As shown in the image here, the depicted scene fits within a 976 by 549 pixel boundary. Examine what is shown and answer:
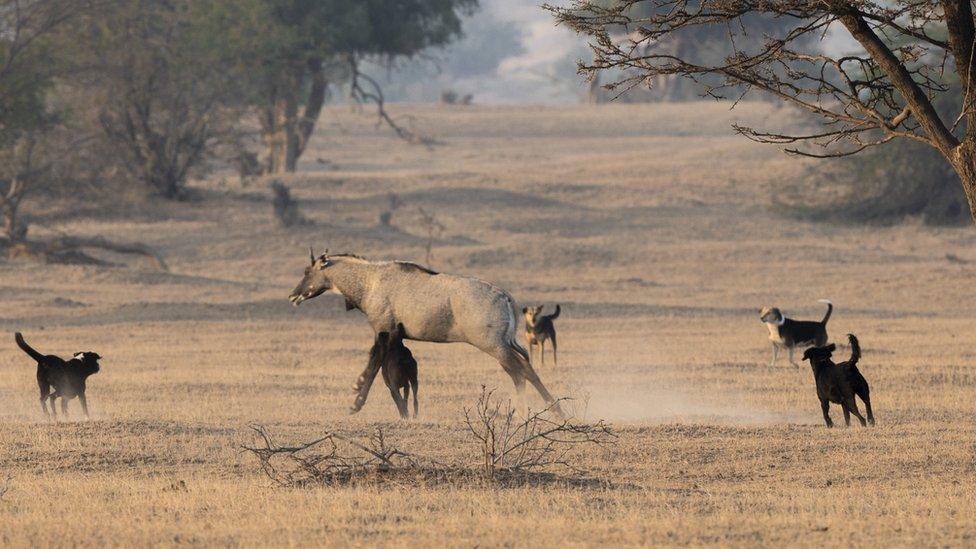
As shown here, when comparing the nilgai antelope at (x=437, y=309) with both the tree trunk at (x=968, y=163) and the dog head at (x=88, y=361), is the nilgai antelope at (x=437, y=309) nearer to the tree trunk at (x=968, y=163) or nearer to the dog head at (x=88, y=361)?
the dog head at (x=88, y=361)

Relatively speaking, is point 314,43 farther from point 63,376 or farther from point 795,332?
point 63,376

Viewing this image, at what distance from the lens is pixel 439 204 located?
50.6 m

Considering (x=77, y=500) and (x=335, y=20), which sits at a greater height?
(x=335, y=20)

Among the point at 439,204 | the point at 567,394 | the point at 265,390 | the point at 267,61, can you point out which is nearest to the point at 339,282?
the point at 265,390

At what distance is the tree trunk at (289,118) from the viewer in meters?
57.7

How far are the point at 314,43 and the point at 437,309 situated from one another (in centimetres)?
4282

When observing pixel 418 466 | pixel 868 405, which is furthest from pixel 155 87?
pixel 418 466

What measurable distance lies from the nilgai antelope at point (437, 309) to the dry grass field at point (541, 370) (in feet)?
2.80

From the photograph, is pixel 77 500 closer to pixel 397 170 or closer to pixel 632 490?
pixel 632 490

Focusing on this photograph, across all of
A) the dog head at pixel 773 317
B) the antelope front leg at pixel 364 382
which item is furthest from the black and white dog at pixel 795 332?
the antelope front leg at pixel 364 382

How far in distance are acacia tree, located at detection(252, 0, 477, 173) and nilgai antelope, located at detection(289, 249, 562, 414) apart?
1445 inches

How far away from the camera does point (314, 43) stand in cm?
Answer: 5844

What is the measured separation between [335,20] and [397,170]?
7.44 metres

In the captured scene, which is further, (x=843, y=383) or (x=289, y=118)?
(x=289, y=118)
